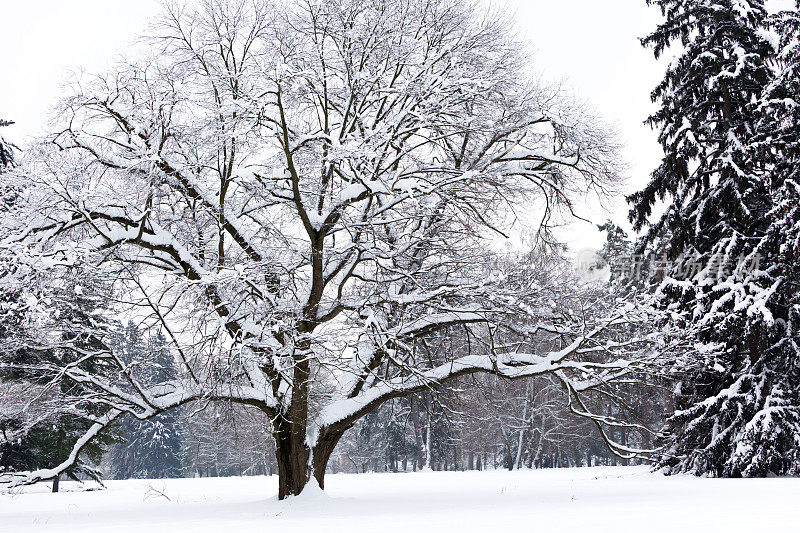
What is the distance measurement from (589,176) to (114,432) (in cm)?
1864

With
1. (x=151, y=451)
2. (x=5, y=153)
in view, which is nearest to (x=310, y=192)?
(x=5, y=153)

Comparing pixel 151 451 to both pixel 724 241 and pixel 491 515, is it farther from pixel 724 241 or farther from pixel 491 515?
pixel 491 515

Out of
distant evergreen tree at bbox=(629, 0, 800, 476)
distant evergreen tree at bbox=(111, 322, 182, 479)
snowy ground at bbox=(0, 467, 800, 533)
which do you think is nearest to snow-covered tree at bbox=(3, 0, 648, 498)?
snowy ground at bbox=(0, 467, 800, 533)

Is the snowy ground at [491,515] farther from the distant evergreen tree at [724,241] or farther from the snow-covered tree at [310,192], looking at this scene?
the distant evergreen tree at [724,241]

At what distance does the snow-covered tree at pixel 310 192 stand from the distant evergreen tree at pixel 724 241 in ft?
17.9

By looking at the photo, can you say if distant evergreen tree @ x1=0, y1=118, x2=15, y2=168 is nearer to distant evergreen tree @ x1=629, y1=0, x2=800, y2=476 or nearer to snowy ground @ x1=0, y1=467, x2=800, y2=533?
snowy ground @ x1=0, y1=467, x2=800, y2=533

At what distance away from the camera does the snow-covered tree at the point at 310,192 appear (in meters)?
10.1

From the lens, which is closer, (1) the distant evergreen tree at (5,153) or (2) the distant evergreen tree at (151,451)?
(1) the distant evergreen tree at (5,153)

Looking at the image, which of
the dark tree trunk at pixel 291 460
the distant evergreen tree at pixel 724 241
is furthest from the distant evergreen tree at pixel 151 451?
the dark tree trunk at pixel 291 460

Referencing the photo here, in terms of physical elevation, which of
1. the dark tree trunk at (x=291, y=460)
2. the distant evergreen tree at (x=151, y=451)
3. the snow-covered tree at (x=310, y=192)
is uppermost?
the snow-covered tree at (x=310, y=192)

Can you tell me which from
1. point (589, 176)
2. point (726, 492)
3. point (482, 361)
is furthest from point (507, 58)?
point (726, 492)

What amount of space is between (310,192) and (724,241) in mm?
10868

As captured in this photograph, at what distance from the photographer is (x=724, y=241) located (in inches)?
658

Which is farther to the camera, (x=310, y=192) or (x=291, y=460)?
(x=291, y=460)
